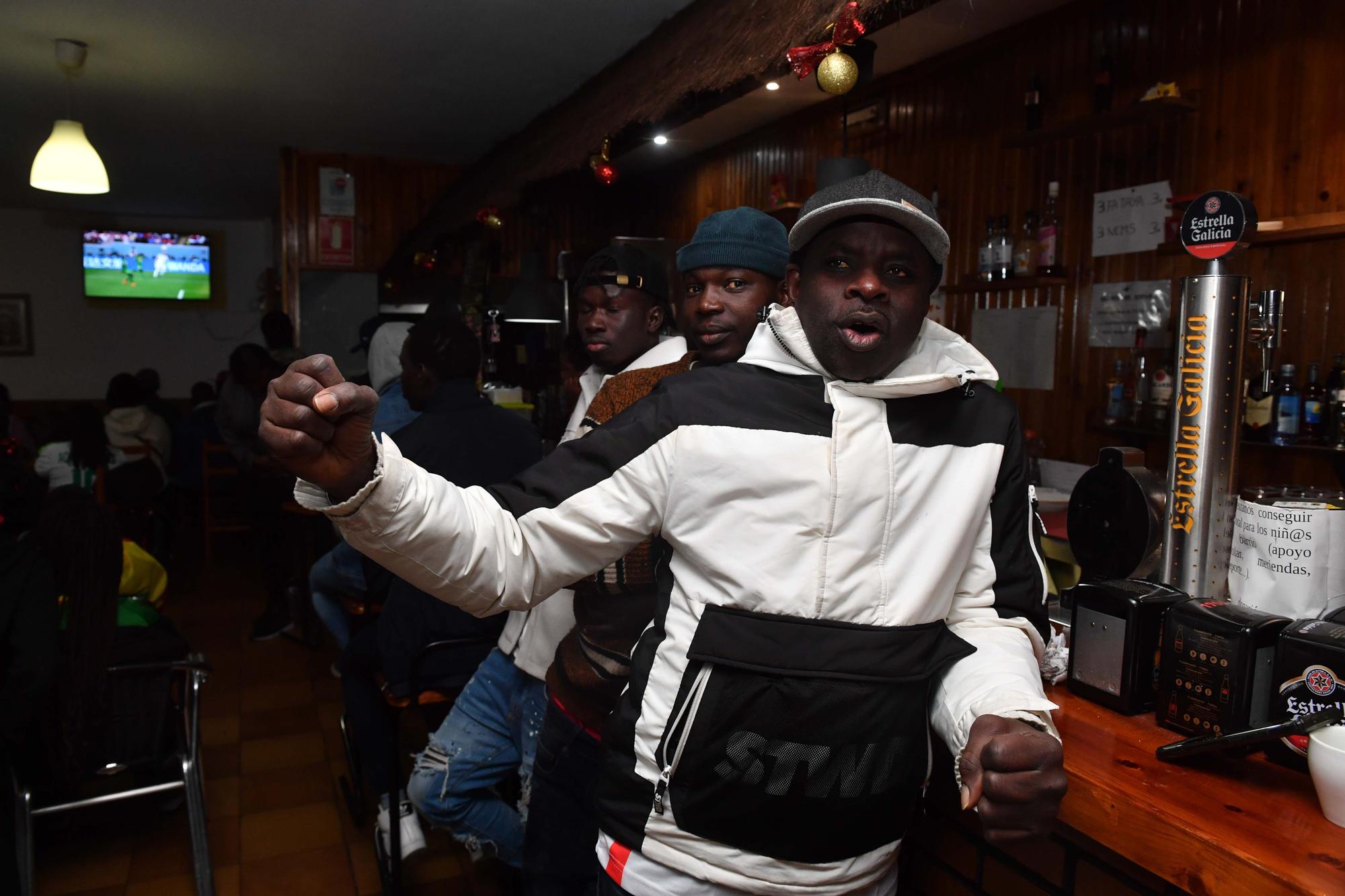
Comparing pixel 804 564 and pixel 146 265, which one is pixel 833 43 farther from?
pixel 146 265

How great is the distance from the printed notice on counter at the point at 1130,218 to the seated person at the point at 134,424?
18.0 feet

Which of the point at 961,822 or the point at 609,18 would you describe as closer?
the point at 961,822

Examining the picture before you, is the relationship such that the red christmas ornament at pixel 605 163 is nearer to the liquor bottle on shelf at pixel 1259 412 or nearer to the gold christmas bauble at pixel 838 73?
the gold christmas bauble at pixel 838 73

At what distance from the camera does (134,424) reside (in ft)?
19.2

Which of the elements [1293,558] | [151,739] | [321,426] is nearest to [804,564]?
[321,426]

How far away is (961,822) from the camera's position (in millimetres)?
1324

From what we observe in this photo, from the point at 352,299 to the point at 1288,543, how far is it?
6.02 m

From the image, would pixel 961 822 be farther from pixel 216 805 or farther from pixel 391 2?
pixel 391 2

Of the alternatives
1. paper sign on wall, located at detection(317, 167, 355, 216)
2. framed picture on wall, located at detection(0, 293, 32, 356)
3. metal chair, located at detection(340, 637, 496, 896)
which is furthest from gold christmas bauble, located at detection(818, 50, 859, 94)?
framed picture on wall, located at detection(0, 293, 32, 356)

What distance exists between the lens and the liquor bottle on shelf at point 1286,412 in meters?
2.71

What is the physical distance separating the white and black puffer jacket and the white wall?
9559 millimetres

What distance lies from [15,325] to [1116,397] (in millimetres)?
9896

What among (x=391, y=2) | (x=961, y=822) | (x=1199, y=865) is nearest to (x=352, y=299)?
(x=391, y=2)

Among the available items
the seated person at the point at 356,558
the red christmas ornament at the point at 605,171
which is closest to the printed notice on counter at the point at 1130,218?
the red christmas ornament at the point at 605,171
